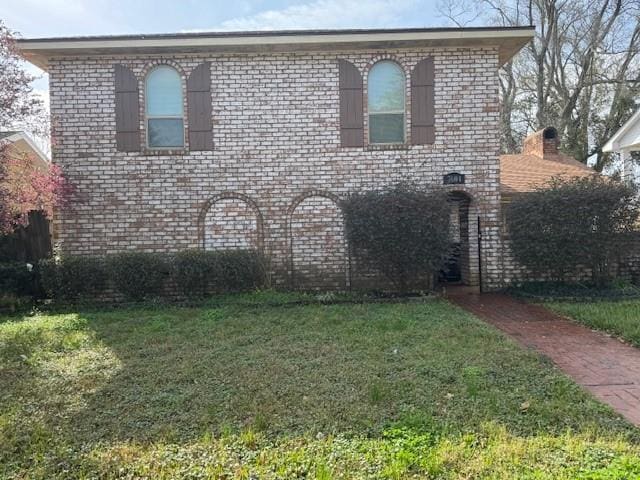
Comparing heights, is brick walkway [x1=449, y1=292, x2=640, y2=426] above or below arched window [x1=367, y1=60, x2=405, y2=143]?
below

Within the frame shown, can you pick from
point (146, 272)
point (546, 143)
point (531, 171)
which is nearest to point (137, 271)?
point (146, 272)

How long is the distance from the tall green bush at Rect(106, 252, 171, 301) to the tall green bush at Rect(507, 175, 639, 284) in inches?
276

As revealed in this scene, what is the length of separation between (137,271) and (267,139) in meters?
3.58

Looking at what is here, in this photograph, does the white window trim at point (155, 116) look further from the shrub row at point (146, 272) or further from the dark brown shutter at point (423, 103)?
the dark brown shutter at point (423, 103)

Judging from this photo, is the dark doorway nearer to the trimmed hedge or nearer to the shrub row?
the shrub row

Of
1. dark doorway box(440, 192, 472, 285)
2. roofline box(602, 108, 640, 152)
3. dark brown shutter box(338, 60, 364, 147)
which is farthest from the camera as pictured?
roofline box(602, 108, 640, 152)

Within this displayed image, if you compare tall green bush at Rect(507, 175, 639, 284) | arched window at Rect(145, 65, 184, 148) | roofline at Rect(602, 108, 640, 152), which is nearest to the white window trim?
arched window at Rect(145, 65, 184, 148)

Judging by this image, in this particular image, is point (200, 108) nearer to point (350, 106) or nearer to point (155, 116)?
point (155, 116)

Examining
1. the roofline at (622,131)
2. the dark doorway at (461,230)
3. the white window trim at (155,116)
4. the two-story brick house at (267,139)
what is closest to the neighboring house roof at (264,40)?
the two-story brick house at (267,139)

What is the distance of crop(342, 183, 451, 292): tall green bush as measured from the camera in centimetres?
823

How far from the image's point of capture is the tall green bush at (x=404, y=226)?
8.23m

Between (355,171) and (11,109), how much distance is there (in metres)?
6.13

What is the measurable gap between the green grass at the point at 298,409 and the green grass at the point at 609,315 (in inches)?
66.6

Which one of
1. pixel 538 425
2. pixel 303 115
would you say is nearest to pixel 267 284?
pixel 303 115
